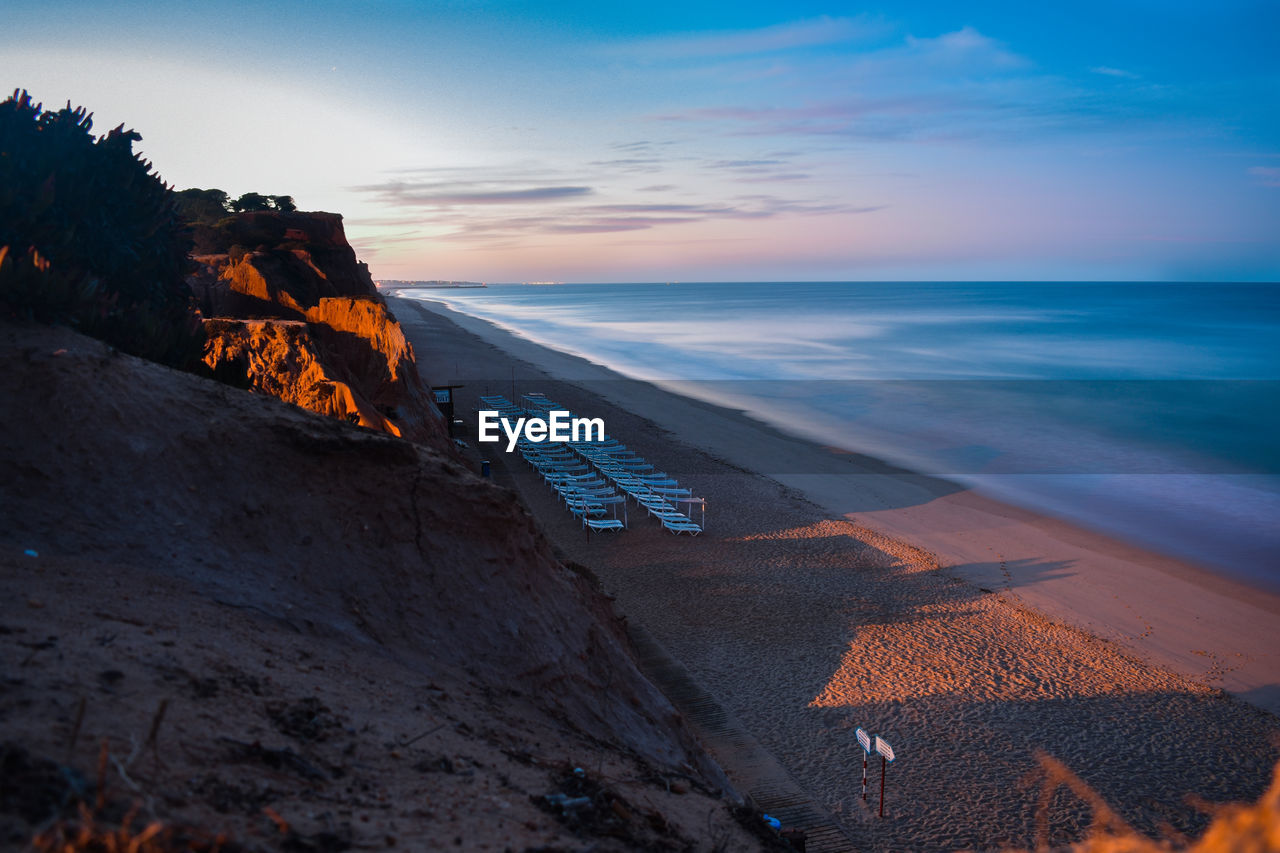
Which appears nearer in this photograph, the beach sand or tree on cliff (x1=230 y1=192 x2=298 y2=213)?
the beach sand

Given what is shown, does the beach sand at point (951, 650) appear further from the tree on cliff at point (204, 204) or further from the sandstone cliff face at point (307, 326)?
the tree on cliff at point (204, 204)

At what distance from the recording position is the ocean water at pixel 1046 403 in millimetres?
27594

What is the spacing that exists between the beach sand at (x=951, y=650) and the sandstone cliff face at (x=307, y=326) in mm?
6099

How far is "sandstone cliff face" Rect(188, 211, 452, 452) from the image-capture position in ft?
41.0

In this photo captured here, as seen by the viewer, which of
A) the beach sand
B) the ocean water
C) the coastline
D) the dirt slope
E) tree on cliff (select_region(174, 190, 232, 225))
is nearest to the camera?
the dirt slope

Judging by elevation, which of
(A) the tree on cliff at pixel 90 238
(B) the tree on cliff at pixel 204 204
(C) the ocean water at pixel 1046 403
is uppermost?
(B) the tree on cliff at pixel 204 204

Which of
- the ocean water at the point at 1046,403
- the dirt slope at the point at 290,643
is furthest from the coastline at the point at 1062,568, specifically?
the dirt slope at the point at 290,643

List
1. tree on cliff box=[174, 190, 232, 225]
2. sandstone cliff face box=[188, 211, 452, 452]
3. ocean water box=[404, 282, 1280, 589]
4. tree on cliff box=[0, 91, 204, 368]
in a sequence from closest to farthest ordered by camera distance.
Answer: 1. tree on cliff box=[0, 91, 204, 368]
2. sandstone cliff face box=[188, 211, 452, 452]
3. ocean water box=[404, 282, 1280, 589]
4. tree on cliff box=[174, 190, 232, 225]

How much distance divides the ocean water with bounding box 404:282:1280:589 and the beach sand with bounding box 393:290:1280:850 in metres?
4.69

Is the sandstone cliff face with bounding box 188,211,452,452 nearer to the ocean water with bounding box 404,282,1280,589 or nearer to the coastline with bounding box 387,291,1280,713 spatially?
the coastline with bounding box 387,291,1280,713

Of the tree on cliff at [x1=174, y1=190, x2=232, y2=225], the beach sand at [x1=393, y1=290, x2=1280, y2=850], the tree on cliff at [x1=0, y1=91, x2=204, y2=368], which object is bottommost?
the beach sand at [x1=393, y1=290, x2=1280, y2=850]

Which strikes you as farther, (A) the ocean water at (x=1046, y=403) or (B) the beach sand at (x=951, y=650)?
(A) the ocean water at (x=1046, y=403)

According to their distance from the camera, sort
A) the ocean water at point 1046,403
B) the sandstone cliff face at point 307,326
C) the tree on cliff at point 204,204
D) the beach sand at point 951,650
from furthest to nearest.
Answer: the tree on cliff at point 204,204 → the ocean water at point 1046,403 → the sandstone cliff face at point 307,326 → the beach sand at point 951,650

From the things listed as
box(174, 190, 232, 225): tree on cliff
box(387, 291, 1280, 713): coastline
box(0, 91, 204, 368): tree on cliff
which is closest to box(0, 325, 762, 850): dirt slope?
box(0, 91, 204, 368): tree on cliff
